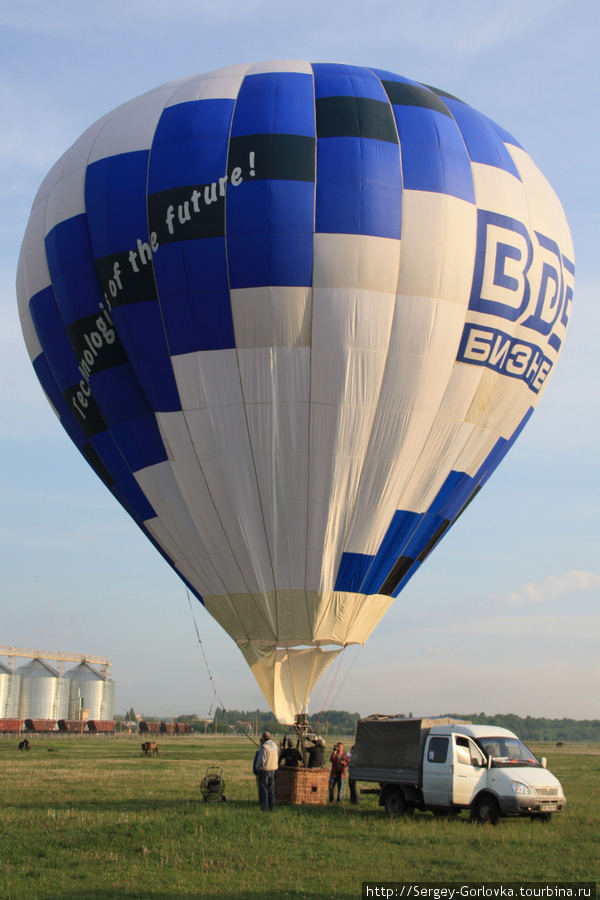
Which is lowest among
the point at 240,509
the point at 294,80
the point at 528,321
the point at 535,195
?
the point at 240,509

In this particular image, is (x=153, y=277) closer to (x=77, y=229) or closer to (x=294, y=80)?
(x=77, y=229)

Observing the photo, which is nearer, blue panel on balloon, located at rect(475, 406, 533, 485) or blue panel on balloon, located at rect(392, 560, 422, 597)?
blue panel on balloon, located at rect(392, 560, 422, 597)

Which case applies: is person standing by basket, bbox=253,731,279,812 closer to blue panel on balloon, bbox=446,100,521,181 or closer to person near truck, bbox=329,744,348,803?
person near truck, bbox=329,744,348,803

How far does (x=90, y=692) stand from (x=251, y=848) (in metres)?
70.4

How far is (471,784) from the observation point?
12.7 meters

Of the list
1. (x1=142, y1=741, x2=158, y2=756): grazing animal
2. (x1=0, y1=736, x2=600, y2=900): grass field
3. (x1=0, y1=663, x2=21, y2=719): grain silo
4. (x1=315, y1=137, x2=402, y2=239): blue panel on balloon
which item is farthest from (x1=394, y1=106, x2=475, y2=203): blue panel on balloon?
(x1=0, y1=663, x2=21, y2=719): grain silo

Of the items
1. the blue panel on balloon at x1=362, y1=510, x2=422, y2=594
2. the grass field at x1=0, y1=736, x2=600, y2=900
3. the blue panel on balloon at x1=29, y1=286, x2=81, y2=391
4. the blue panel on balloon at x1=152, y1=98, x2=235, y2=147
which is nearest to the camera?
the grass field at x1=0, y1=736, x2=600, y2=900

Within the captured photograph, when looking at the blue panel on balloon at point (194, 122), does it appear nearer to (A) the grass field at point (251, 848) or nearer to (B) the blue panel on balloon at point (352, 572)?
(B) the blue panel on balloon at point (352, 572)

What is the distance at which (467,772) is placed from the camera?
12820mm

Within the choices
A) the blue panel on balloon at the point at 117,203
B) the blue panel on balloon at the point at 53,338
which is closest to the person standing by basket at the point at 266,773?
the blue panel on balloon at the point at 53,338

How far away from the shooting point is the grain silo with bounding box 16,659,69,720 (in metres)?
72.1

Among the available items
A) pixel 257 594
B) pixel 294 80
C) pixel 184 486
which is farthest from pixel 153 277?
pixel 257 594

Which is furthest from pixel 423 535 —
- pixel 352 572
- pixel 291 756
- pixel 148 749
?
pixel 148 749

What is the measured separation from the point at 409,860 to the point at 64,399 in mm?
12096
